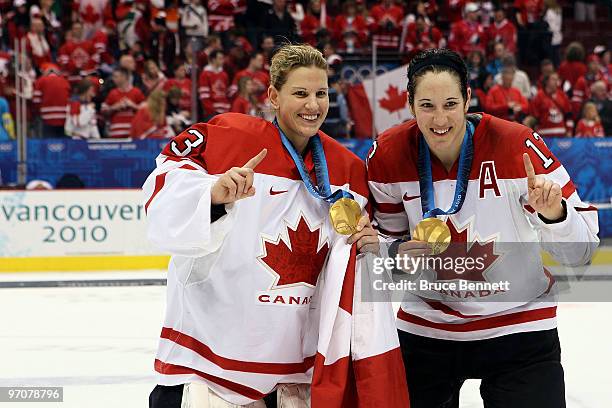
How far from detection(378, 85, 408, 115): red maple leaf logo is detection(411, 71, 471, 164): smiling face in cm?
573

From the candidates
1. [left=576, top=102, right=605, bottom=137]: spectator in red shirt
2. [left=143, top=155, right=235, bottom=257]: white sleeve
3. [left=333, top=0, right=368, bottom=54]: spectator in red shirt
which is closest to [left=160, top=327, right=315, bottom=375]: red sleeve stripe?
[left=143, top=155, right=235, bottom=257]: white sleeve

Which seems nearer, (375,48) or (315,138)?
(315,138)

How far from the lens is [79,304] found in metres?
6.17

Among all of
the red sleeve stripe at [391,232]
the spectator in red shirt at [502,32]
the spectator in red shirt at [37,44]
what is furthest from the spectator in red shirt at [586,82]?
the red sleeve stripe at [391,232]

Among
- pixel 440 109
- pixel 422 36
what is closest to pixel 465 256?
pixel 440 109

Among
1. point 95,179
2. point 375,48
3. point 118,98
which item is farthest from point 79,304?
point 375,48

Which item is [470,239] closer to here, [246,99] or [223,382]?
[223,382]

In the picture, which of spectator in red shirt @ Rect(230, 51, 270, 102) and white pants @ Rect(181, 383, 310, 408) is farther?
spectator in red shirt @ Rect(230, 51, 270, 102)

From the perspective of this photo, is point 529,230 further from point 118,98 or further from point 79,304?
point 118,98

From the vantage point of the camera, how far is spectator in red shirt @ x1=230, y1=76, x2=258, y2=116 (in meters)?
8.50

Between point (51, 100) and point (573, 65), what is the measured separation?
5127 millimetres

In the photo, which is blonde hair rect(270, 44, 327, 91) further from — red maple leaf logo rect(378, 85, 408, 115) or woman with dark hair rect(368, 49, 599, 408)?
red maple leaf logo rect(378, 85, 408, 115)

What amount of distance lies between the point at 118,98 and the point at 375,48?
93.9 inches

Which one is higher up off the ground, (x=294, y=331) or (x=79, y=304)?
(x=294, y=331)
